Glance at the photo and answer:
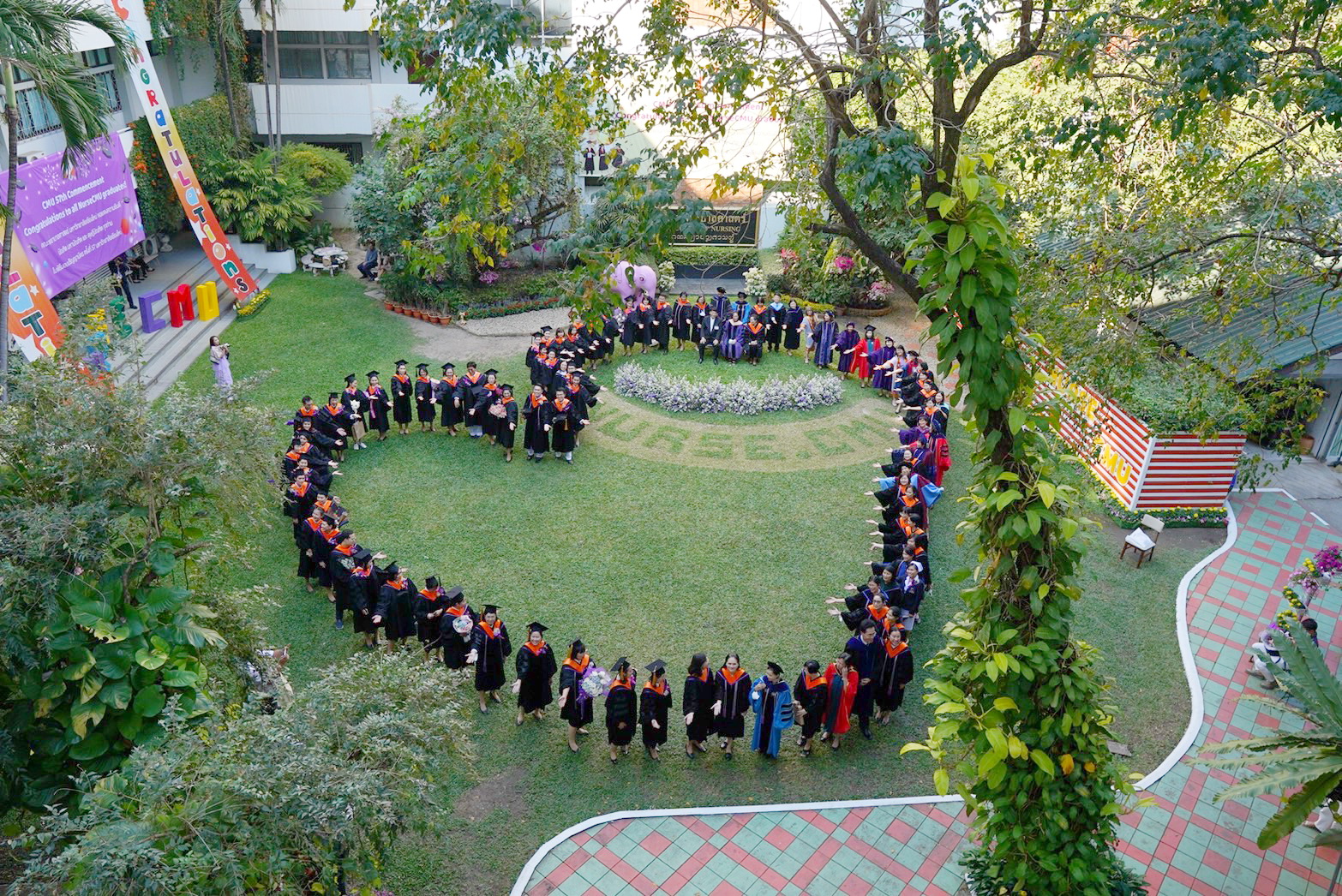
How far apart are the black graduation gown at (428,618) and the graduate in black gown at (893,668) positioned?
159 inches

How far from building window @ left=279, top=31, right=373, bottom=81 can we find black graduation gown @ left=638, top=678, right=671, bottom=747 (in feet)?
62.2

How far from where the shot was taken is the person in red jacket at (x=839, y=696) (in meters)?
8.35

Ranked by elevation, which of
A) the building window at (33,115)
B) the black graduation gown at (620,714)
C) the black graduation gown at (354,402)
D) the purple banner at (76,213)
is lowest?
the black graduation gown at (620,714)

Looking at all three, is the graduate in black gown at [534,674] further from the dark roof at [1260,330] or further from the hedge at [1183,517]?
the hedge at [1183,517]

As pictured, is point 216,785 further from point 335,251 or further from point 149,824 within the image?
point 335,251

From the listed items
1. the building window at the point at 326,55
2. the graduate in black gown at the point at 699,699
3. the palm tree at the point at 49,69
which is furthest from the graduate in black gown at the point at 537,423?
the building window at the point at 326,55

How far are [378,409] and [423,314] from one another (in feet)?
17.7

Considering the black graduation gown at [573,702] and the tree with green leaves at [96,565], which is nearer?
the tree with green leaves at [96,565]

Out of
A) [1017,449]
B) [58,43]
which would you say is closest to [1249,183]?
[1017,449]

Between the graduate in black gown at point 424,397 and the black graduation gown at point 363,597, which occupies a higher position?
the graduate in black gown at point 424,397

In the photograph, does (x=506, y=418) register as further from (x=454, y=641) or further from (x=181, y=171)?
(x=181, y=171)

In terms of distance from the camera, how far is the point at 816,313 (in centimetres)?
1705

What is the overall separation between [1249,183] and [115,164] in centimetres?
1553

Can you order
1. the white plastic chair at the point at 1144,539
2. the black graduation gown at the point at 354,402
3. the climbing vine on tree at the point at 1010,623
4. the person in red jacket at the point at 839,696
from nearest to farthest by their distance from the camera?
the climbing vine on tree at the point at 1010,623
the person in red jacket at the point at 839,696
the white plastic chair at the point at 1144,539
the black graduation gown at the point at 354,402
